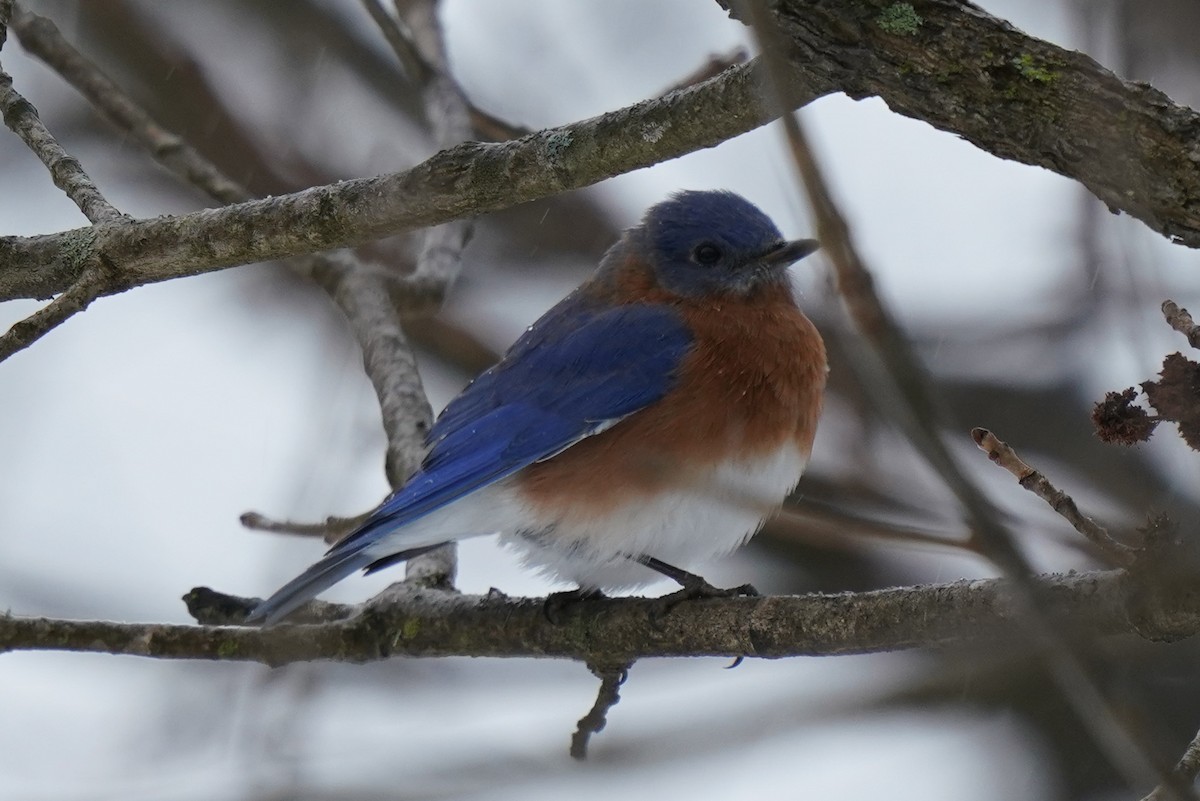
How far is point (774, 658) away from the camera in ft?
10.3

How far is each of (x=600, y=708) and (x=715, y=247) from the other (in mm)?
1898

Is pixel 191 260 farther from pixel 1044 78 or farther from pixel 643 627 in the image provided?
pixel 1044 78

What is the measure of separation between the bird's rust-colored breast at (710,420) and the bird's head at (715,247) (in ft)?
0.57

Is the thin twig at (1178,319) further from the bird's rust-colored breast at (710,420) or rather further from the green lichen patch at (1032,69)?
the bird's rust-colored breast at (710,420)

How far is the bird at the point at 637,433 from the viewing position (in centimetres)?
402

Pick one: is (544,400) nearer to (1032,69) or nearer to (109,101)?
(109,101)

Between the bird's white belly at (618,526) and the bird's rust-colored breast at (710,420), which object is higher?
the bird's rust-colored breast at (710,420)

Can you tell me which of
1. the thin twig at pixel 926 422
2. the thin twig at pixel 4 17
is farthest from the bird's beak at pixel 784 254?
the thin twig at pixel 926 422

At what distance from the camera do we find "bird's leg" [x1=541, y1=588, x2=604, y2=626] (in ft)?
12.3

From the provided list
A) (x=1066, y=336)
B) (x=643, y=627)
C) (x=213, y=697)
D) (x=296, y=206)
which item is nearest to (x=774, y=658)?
(x=643, y=627)

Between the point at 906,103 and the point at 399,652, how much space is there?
2212mm

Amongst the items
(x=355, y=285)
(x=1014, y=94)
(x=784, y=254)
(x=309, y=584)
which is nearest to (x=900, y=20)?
(x=1014, y=94)

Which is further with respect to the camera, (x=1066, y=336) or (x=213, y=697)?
(x=1066, y=336)

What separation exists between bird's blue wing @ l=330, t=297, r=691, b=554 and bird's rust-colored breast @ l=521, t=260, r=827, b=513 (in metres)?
0.06
